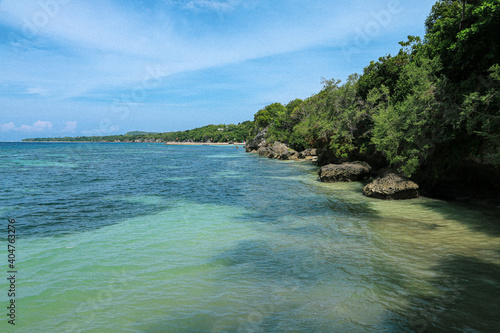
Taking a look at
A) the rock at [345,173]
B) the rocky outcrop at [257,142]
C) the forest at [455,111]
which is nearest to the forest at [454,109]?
the forest at [455,111]

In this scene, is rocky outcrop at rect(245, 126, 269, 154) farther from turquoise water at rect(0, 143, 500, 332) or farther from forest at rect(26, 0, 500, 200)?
turquoise water at rect(0, 143, 500, 332)

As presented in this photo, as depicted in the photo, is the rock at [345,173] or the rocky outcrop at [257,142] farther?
the rocky outcrop at [257,142]

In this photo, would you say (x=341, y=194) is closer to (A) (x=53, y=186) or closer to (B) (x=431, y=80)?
(B) (x=431, y=80)

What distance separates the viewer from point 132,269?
968cm

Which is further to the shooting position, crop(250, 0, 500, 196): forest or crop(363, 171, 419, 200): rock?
crop(363, 171, 419, 200): rock

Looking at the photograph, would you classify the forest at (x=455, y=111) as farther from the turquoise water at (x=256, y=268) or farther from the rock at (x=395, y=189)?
the turquoise water at (x=256, y=268)

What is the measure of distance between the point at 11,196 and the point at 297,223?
22.5 metres

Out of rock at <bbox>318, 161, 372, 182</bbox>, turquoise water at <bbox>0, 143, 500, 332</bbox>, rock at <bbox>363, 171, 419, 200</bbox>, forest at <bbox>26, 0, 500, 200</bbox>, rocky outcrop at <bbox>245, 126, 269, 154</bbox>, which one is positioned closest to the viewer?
turquoise water at <bbox>0, 143, 500, 332</bbox>

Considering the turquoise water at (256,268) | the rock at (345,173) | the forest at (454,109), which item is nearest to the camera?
the turquoise water at (256,268)

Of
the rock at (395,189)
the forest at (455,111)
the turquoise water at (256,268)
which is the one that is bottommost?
the turquoise water at (256,268)

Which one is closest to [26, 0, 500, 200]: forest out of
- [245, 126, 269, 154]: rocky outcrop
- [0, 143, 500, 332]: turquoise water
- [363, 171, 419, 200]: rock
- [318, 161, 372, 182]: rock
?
[363, 171, 419, 200]: rock

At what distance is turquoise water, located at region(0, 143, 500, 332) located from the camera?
6816 mm

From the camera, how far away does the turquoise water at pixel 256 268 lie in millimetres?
6816


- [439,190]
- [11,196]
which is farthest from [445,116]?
[11,196]
